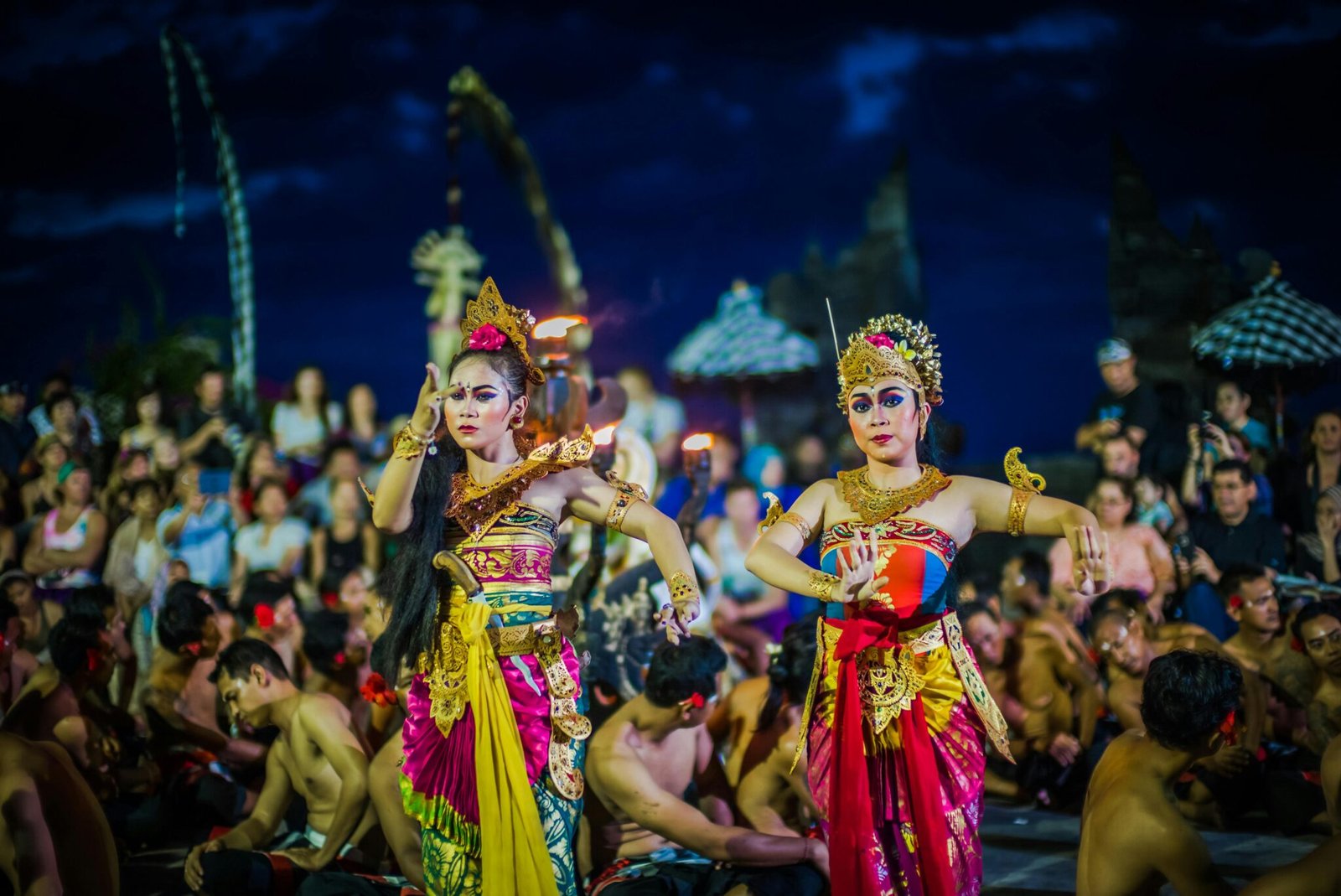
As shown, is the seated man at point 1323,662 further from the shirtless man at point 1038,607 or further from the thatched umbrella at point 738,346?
the thatched umbrella at point 738,346

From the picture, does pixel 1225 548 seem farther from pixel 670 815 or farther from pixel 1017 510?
pixel 670 815

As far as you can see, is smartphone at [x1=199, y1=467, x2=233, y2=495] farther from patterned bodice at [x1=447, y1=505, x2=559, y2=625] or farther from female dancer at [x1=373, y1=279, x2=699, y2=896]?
patterned bodice at [x1=447, y1=505, x2=559, y2=625]

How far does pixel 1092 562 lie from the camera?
3.03 m

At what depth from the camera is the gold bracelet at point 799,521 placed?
3480mm

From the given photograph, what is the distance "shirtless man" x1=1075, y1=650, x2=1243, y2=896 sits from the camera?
10.3ft

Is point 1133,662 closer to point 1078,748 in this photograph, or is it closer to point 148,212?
point 1078,748

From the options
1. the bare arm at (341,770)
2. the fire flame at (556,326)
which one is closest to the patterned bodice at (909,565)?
the fire flame at (556,326)

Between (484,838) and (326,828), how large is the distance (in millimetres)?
1669

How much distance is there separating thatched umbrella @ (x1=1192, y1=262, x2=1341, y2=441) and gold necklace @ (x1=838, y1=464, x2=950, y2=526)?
4593 mm

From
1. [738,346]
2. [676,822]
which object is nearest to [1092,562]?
[676,822]

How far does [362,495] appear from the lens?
7531 millimetres

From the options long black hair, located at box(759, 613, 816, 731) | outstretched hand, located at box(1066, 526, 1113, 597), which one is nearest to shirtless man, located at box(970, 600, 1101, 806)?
long black hair, located at box(759, 613, 816, 731)

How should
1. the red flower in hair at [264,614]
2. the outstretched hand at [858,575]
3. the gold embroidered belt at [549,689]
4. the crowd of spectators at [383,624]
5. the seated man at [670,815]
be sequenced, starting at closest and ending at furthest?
the outstretched hand at [858,575] → the gold embroidered belt at [549,689] → the seated man at [670,815] → the crowd of spectators at [383,624] → the red flower in hair at [264,614]

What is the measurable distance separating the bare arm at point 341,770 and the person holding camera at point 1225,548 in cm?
391
